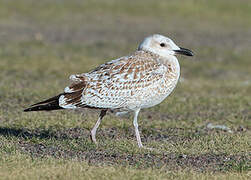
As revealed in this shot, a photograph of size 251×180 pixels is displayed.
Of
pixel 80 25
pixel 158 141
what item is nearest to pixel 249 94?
pixel 158 141

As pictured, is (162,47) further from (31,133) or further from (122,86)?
(31,133)

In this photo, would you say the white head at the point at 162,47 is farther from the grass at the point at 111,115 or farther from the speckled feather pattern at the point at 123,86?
the grass at the point at 111,115

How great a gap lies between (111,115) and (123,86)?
11.1 ft

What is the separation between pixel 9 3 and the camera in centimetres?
2836

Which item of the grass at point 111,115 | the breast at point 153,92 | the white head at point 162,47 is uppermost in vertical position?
the white head at point 162,47

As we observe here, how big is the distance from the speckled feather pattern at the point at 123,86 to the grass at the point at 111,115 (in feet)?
1.97

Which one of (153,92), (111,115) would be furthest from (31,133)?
(111,115)

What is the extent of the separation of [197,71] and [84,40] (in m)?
5.58

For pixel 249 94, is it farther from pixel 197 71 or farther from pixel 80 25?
pixel 80 25

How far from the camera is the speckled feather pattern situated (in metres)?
8.13

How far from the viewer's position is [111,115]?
11469 millimetres

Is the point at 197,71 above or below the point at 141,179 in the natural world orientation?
below

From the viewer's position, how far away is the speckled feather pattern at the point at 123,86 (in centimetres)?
813

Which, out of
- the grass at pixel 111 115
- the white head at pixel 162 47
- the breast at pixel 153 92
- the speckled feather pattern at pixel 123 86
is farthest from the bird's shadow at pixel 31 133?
the white head at pixel 162 47
